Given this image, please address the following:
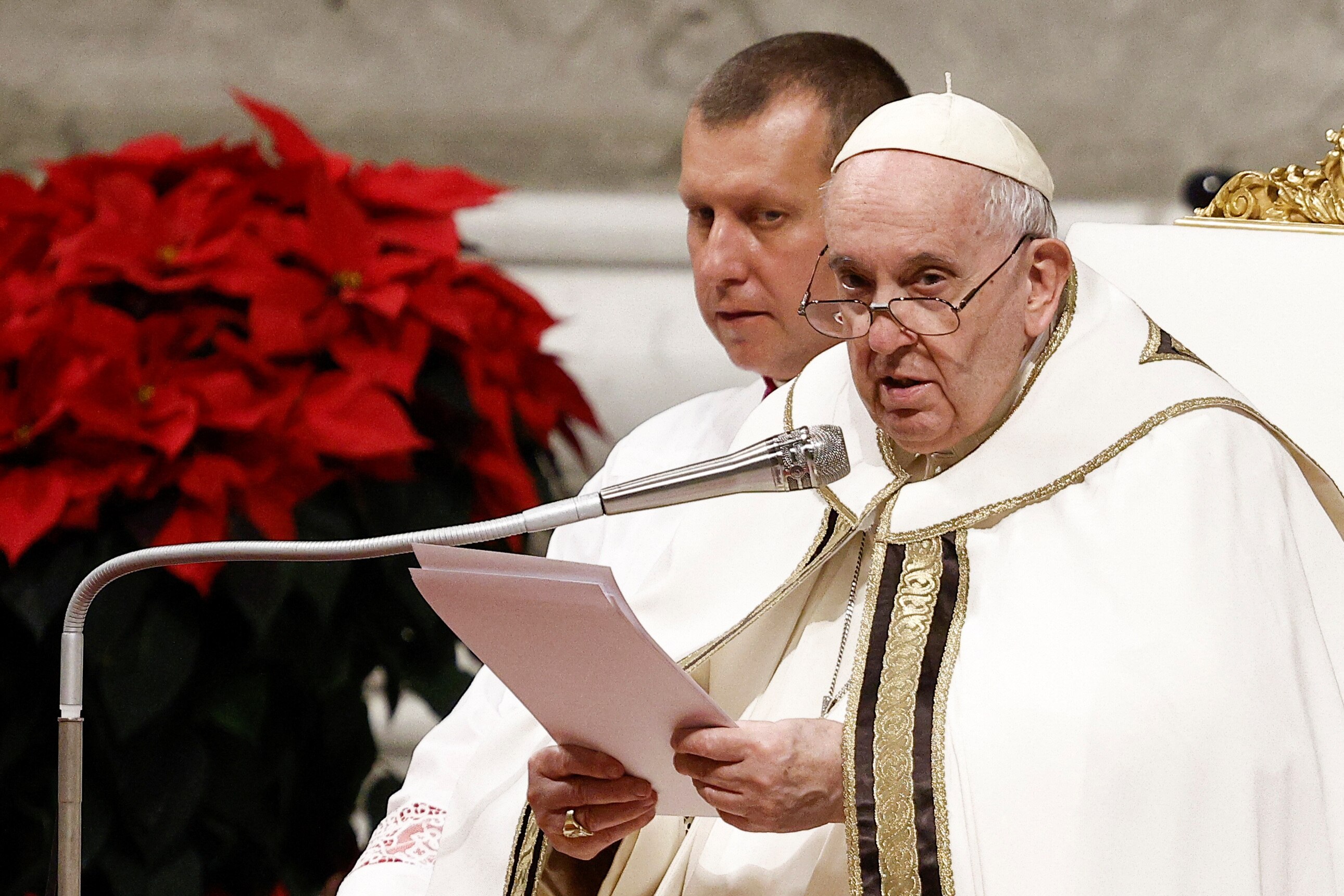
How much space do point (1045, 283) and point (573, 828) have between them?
2.58 ft

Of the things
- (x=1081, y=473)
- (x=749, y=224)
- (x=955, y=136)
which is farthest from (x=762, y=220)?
(x=1081, y=473)

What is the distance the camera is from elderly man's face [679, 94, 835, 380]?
7.77 feet

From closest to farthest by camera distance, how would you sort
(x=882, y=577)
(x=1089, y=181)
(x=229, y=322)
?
(x=882, y=577) < (x=229, y=322) < (x=1089, y=181)

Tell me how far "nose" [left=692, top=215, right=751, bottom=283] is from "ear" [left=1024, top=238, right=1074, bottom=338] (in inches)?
Answer: 25.5

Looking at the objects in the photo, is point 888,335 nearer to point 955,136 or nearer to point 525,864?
point 955,136

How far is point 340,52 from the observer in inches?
129

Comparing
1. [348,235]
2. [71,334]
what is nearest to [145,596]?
[71,334]

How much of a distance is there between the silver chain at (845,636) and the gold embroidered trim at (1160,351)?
380 millimetres

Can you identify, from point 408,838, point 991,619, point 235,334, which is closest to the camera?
point 991,619

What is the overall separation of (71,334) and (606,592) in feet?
4.05

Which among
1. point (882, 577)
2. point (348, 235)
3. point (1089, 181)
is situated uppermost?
point (1089, 181)

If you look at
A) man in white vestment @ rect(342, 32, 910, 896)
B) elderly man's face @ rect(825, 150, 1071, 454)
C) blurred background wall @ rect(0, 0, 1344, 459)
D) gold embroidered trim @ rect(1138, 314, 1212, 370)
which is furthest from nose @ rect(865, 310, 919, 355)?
blurred background wall @ rect(0, 0, 1344, 459)

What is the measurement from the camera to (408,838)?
7.23 feet

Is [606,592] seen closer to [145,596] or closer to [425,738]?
[425,738]
